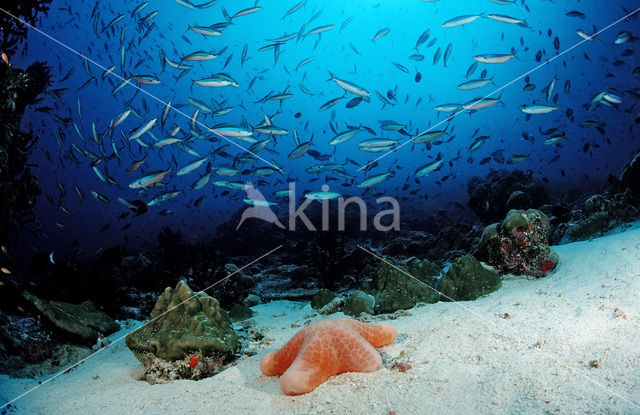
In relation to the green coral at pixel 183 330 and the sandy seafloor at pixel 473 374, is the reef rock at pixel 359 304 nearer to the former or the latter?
the sandy seafloor at pixel 473 374

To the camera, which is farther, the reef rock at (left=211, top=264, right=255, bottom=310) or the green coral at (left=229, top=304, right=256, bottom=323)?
the reef rock at (left=211, top=264, right=255, bottom=310)

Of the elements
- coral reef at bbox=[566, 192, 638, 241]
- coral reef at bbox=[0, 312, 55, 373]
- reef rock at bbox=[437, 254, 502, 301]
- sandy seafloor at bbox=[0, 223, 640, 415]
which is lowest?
coral reef at bbox=[566, 192, 638, 241]

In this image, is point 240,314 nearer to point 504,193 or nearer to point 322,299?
point 322,299

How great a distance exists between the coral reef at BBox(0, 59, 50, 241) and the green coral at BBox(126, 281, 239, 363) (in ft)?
11.6

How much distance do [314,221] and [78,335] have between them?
13.6m

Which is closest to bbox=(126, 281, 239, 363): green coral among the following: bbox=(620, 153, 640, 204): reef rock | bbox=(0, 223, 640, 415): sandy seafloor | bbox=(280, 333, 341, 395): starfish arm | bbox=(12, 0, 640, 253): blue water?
bbox=(0, 223, 640, 415): sandy seafloor

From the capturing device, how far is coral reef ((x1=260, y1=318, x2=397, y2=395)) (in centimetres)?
258

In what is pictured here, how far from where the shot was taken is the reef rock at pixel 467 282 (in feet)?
16.3

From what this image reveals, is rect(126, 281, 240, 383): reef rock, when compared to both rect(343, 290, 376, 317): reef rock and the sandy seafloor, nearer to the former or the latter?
the sandy seafloor

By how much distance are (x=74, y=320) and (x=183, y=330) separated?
9.03 feet

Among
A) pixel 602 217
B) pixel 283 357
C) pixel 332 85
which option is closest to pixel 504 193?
pixel 602 217

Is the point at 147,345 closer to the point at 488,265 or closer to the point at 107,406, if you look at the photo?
the point at 107,406

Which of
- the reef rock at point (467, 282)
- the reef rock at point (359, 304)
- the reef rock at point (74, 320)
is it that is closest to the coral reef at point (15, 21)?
the reef rock at point (74, 320)

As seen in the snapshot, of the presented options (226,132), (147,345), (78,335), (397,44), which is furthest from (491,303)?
(397,44)
